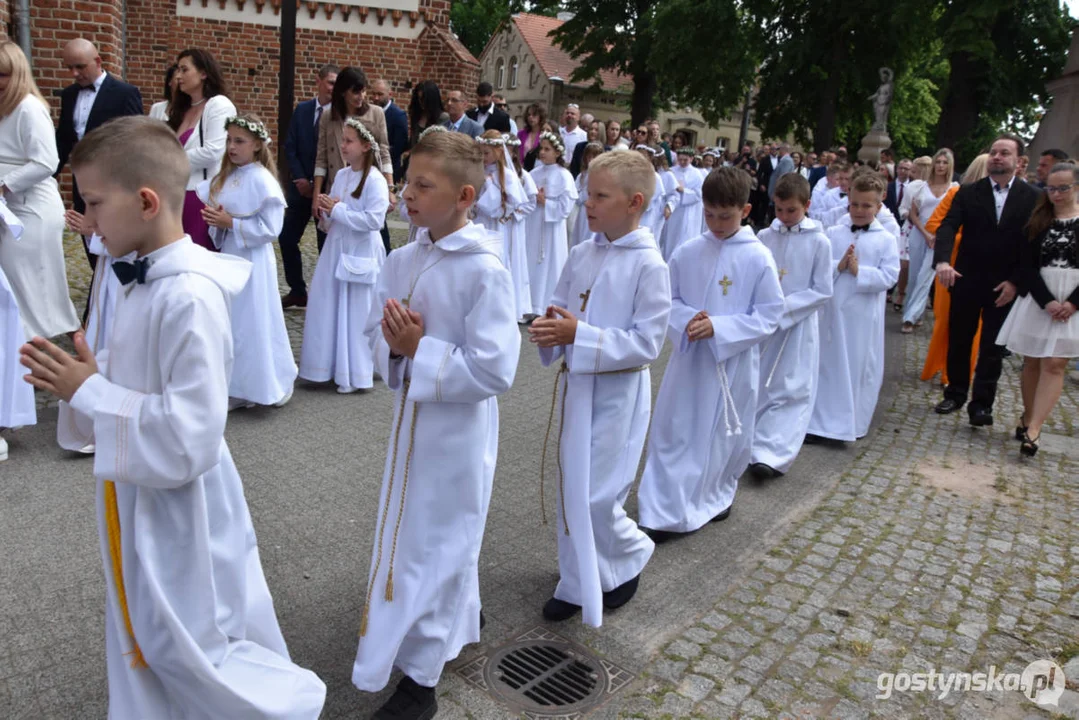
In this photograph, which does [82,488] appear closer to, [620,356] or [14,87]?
[14,87]

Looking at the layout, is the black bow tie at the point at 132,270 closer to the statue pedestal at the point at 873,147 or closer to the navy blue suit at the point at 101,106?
the navy blue suit at the point at 101,106

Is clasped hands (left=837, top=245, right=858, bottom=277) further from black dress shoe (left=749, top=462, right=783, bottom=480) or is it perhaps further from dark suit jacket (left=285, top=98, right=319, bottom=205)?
dark suit jacket (left=285, top=98, right=319, bottom=205)

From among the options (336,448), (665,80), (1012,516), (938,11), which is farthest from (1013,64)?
(336,448)

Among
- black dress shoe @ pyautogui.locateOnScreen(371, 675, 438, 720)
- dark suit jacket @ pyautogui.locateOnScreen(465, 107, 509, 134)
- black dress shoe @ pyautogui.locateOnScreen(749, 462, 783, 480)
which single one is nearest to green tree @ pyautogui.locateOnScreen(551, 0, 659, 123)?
dark suit jacket @ pyautogui.locateOnScreen(465, 107, 509, 134)

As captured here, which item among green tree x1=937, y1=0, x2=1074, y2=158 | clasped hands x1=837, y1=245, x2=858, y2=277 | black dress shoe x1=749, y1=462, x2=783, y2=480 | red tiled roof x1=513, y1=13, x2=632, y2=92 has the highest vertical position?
red tiled roof x1=513, y1=13, x2=632, y2=92

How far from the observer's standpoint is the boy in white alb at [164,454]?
2092 mm

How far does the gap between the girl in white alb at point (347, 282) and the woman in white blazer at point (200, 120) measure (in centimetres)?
86

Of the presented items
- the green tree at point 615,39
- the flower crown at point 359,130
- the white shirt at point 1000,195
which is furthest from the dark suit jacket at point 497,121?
the green tree at point 615,39

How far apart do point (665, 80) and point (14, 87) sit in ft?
96.0

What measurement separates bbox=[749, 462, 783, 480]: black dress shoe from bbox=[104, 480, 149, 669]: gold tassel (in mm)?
4134

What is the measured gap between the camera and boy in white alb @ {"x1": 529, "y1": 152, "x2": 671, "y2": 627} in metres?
3.48

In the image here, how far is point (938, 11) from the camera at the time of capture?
27453 mm

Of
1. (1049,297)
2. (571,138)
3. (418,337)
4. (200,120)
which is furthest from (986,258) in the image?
(571,138)

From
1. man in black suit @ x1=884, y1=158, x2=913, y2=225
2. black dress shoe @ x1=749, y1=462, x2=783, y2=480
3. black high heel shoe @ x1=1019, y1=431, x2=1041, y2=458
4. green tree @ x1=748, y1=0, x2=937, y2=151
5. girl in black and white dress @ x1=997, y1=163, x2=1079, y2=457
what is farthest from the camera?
green tree @ x1=748, y1=0, x2=937, y2=151
